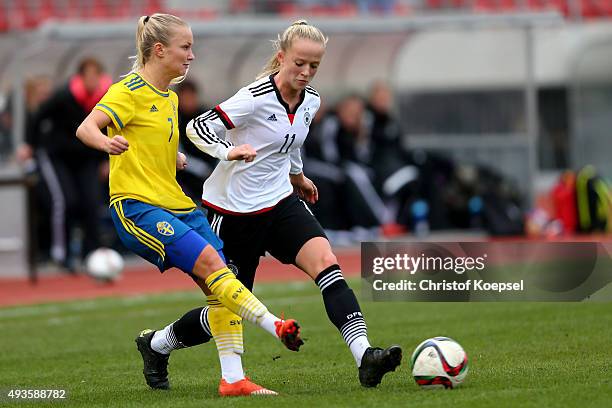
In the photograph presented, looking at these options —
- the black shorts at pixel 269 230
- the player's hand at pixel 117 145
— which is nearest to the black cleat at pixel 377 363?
the black shorts at pixel 269 230

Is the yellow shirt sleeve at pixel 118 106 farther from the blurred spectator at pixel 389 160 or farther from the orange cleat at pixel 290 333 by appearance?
the blurred spectator at pixel 389 160

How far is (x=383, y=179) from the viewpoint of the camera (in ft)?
64.2

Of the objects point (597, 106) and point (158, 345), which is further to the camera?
point (597, 106)

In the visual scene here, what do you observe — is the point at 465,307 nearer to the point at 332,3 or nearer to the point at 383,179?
the point at 383,179

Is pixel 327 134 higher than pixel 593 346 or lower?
higher

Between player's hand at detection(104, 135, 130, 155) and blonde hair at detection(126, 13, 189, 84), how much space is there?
75 cm

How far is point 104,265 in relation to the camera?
15.3 m

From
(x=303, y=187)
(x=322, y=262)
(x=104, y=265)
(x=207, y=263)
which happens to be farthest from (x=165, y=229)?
(x=104, y=265)

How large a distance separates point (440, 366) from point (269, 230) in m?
1.21

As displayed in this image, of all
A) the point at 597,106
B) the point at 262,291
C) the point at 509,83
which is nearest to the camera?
the point at 262,291

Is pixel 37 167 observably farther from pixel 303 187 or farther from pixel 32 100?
pixel 303 187

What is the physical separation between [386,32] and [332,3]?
577 centimetres

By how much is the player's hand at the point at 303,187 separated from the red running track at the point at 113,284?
683 centimetres

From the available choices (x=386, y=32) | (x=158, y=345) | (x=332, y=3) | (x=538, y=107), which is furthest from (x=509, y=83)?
(x=158, y=345)
